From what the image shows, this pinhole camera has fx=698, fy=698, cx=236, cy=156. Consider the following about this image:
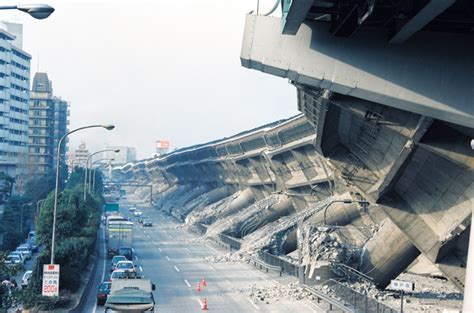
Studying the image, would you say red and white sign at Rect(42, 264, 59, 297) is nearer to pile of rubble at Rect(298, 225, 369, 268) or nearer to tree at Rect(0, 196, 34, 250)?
pile of rubble at Rect(298, 225, 369, 268)

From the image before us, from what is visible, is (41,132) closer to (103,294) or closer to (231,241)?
(231,241)

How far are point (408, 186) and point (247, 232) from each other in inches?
2035

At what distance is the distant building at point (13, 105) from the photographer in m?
128

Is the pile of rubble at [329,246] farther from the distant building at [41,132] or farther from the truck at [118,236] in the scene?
the distant building at [41,132]

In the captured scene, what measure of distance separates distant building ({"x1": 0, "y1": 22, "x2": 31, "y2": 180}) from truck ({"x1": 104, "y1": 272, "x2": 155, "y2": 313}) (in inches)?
4104

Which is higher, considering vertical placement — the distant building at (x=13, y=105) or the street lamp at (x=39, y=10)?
the distant building at (x=13, y=105)

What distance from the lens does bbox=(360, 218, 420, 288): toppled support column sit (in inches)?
1642

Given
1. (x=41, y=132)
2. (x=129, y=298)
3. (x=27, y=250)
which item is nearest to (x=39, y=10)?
(x=129, y=298)

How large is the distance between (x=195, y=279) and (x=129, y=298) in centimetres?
2712

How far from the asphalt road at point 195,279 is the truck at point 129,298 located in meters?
7.91

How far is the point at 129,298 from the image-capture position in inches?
1052

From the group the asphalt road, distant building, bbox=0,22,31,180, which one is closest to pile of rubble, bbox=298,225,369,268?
the asphalt road

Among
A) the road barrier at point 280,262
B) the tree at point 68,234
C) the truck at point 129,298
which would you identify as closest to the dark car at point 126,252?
the tree at point 68,234

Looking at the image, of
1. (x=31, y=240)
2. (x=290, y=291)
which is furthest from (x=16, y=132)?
(x=290, y=291)
